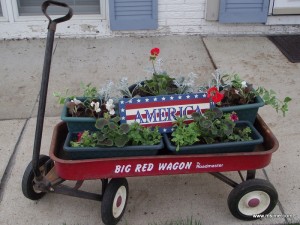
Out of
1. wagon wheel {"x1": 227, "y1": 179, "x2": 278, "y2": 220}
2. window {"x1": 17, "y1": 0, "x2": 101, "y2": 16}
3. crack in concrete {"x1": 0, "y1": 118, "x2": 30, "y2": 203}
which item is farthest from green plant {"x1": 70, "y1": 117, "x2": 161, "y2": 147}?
window {"x1": 17, "y1": 0, "x2": 101, "y2": 16}

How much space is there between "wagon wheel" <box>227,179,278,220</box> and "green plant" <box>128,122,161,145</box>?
1.83 feet

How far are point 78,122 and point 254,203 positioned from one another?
1113 mm

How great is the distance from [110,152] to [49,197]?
2.38ft

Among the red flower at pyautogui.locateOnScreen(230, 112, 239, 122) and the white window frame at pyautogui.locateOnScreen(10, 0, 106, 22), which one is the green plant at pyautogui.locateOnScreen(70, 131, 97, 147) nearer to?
the red flower at pyautogui.locateOnScreen(230, 112, 239, 122)

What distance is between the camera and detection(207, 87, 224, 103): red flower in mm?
2232

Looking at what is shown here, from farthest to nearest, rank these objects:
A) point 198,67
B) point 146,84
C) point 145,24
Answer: point 145,24
point 198,67
point 146,84

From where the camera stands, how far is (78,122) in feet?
7.43

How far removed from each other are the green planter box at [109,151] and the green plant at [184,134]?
9cm

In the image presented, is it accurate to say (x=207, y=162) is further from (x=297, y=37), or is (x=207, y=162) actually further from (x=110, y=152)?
(x=297, y=37)

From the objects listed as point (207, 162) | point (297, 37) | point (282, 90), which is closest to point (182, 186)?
point (207, 162)

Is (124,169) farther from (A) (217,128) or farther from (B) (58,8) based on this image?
(B) (58,8)

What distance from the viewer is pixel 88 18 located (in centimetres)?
488

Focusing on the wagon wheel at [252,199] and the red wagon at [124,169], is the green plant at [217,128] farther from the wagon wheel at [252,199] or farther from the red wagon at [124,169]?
the wagon wheel at [252,199]

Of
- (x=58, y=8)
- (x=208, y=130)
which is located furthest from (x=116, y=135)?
(x=58, y=8)
